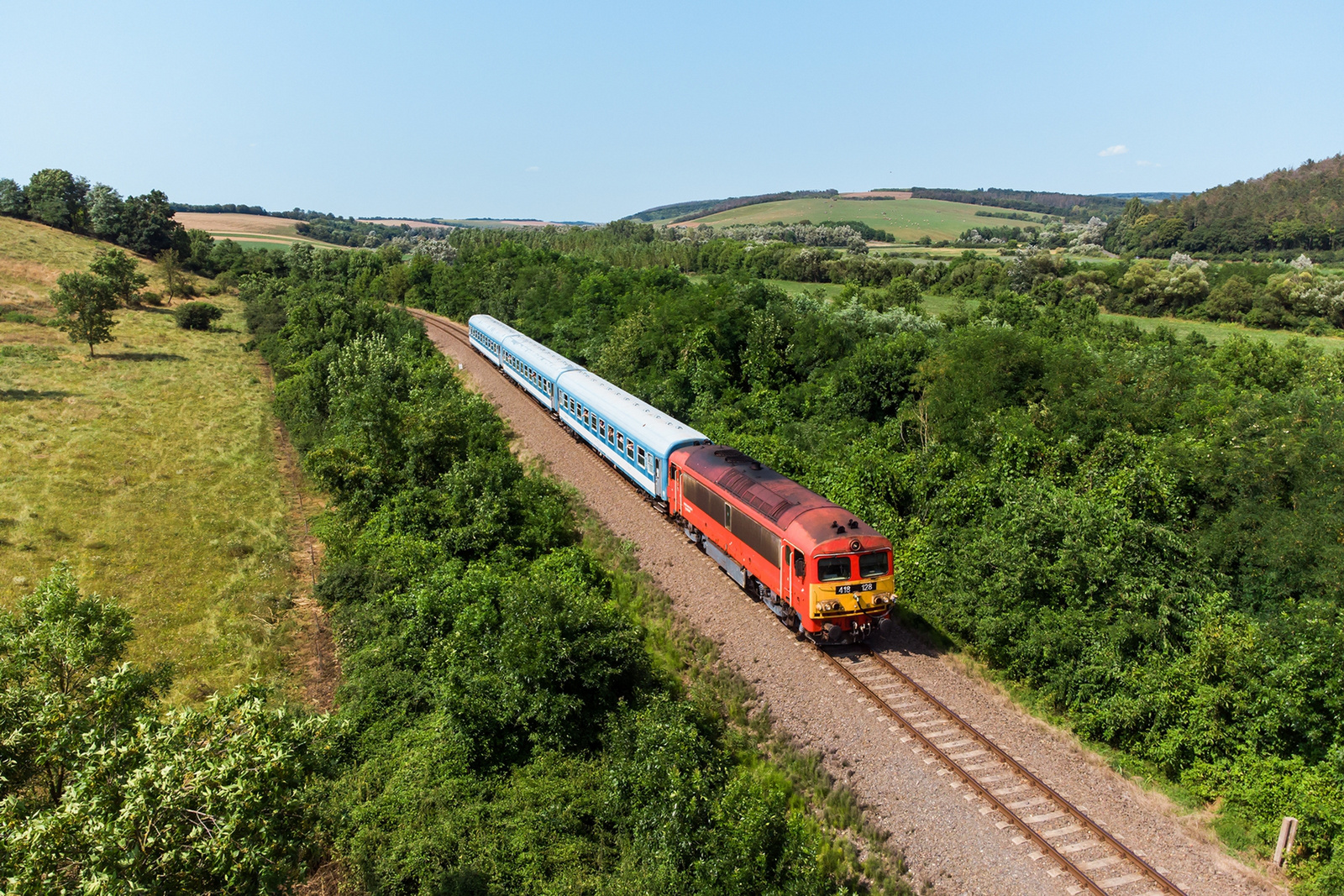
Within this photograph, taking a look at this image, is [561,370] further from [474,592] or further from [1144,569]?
[1144,569]

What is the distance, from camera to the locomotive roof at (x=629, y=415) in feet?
90.2

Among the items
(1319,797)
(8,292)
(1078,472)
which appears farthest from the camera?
(8,292)

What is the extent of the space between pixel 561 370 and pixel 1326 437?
30.4 metres

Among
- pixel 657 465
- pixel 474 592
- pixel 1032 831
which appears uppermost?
pixel 657 465

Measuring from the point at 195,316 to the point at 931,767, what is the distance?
86.2 meters

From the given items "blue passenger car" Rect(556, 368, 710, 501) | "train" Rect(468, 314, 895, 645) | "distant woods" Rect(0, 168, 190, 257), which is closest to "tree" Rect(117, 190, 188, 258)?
"distant woods" Rect(0, 168, 190, 257)

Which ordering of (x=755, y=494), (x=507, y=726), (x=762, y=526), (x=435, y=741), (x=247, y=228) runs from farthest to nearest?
(x=247, y=228)
(x=755, y=494)
(x=762, y=526)
(x=435, y=741)
(x=507, y=726)

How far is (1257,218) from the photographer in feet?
264

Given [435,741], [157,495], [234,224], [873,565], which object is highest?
[234,224]

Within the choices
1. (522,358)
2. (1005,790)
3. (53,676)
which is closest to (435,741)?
(53,676)

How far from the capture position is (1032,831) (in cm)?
1360

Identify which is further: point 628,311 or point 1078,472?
point 628,311

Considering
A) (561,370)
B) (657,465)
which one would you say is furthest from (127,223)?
(657,465)

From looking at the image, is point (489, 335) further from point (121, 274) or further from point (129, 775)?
point (121, 274)
